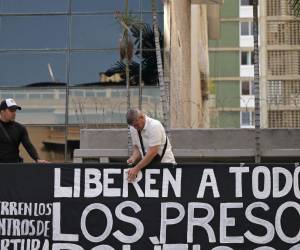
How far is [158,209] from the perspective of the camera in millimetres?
7094

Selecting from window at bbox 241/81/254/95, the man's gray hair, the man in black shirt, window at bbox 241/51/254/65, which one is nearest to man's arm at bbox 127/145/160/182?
the man's gray hair

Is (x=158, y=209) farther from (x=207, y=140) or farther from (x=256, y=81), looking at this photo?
(x=207, y=140)

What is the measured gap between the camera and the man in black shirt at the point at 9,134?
786 centimetres

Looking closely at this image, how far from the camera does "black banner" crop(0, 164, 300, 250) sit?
6.97 metres

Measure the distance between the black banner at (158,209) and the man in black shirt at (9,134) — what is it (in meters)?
0.75

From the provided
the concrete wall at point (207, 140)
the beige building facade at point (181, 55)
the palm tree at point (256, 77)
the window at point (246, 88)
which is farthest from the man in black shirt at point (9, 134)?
the window at point (246, 88)

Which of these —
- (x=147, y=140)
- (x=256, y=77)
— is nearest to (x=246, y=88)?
(x=256, y=77)

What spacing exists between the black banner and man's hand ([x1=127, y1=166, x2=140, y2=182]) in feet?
0.17

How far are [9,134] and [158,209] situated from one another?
2.03 meters

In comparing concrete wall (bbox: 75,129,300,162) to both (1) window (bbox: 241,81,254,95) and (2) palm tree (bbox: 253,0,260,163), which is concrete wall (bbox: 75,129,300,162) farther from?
(1) window (bbox: 241,81,254,95)

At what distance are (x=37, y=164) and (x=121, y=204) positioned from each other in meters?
1.02

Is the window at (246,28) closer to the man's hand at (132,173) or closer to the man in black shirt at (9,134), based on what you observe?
the man in black shirt at (9,134)

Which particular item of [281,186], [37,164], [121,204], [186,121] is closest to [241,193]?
[281,186]

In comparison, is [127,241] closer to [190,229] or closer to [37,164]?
[190,229]
